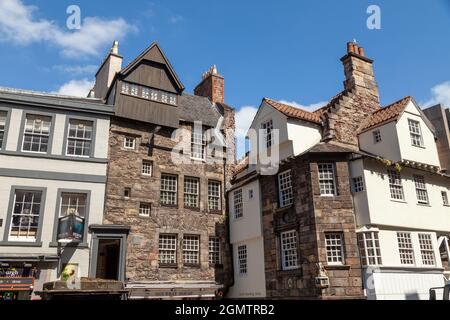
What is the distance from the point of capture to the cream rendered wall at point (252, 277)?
2073cm

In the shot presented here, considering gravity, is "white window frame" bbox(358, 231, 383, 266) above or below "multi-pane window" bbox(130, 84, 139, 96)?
below

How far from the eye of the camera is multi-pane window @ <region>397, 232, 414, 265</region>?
60.0ft

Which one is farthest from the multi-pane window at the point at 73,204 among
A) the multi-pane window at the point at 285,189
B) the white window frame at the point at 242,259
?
the multi-pane window at the point at 285,189

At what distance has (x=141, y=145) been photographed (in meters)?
22.2

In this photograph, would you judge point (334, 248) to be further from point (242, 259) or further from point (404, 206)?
point (242, 259)

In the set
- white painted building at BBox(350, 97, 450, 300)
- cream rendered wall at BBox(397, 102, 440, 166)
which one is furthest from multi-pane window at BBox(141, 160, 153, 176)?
cream rendered wall at BBox(397, 102, 440, 166)

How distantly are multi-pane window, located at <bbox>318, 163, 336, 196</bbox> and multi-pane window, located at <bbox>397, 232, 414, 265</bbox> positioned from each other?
3847mm

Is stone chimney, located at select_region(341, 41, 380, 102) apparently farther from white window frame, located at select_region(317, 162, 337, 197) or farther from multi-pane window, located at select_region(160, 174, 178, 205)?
multi-pane window, located at select_region(160, 174, 178, 205)

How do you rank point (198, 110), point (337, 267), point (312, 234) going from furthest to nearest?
point (198, 110)
point (312, 234)
point (337, 267)

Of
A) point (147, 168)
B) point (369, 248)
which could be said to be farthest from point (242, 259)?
point (369, 248)

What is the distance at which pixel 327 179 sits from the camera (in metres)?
18.8

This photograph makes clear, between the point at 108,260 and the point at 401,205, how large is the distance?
52.8 feet

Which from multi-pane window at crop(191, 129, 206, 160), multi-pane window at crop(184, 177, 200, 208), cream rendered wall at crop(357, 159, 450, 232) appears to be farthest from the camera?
multi-pane window at crop(191, 129, 206, 160)

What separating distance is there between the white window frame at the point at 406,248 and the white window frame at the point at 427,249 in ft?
2.46
